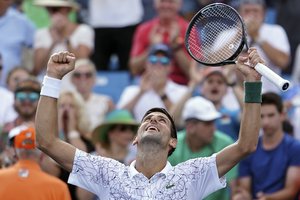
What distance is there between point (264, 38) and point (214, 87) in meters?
1.23

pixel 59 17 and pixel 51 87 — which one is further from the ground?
pixel 51 87

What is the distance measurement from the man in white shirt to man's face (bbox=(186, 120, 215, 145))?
282 cm

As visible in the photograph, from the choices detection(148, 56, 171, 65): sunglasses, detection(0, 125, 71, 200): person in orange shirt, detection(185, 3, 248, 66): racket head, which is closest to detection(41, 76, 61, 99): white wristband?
detection(185, 3, 248, 66): racket head

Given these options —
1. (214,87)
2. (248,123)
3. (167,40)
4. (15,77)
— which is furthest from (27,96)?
(248,123)

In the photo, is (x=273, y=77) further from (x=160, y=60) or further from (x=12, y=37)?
(x=12, y=37)

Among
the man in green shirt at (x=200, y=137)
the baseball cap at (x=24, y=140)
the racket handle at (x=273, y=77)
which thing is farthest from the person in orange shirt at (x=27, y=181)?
the racket handle at (x=273, y=77)

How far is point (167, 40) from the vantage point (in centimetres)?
1185

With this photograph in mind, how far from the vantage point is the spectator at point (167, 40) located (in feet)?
38.4

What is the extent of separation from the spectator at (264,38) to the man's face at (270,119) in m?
1.36

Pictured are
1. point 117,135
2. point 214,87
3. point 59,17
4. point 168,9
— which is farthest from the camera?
point 59,17

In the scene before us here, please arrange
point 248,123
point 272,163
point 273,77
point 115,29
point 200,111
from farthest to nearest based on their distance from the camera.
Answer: point 115,29, point 200,111, point 272,163, point 248,123, point 273,77

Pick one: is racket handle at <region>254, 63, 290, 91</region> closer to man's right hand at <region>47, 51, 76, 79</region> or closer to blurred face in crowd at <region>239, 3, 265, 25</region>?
man's right hand at <region>47, 51, 76, 79</region>

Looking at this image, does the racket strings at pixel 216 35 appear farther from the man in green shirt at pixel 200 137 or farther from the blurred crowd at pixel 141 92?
the man in green shirt at pixel 200 137

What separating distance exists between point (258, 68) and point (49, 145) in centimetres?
142
